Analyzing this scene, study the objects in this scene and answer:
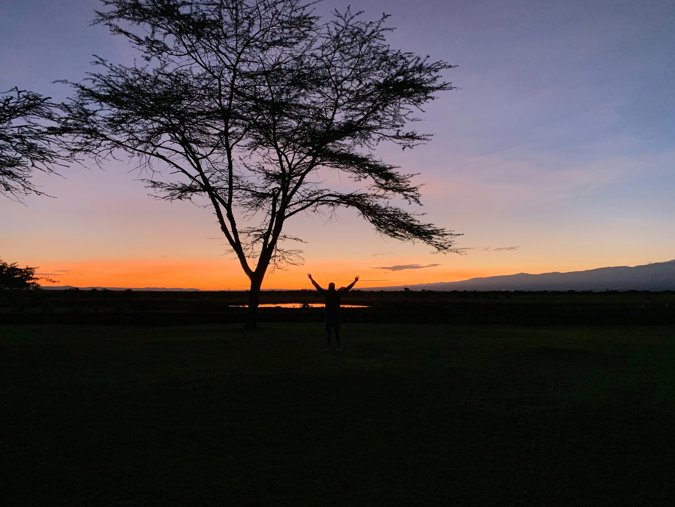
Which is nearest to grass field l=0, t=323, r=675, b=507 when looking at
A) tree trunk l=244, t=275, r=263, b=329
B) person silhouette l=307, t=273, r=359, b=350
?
person silhouette l=307, t=273, r=359, b=350

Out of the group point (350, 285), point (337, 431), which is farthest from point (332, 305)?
point (337, 431)

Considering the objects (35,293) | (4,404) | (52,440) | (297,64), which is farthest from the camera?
(297,64)

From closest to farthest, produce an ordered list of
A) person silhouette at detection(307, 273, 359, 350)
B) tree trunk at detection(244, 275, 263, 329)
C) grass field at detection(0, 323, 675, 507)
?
grass field at detection(0, 323, 675, 507) → person silhouette at detection(307, 273, 359, 350) → tree trunk at detection(244, 275, 263, 329)

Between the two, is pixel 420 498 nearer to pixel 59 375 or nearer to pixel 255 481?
pixel 255 481

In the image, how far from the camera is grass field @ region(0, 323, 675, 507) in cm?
483

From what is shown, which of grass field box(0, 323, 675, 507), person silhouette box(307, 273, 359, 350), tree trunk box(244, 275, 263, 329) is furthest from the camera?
tree trunk box(244, 275, 263, 329)

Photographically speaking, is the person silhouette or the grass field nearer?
the grass field

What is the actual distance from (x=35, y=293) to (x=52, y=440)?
1643cm

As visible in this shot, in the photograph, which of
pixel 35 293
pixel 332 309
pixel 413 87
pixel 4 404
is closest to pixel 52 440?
pixel 4 404

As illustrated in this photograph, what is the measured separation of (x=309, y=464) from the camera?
5.45 metres

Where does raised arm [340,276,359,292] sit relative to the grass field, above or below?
above

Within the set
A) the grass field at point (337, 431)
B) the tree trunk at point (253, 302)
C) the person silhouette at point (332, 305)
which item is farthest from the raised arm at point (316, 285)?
the tree trunk at point (253, 302)

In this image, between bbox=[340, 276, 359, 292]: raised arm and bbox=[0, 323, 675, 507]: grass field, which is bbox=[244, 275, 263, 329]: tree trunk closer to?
bbox=[340, 276, 359, 292]: raised arm

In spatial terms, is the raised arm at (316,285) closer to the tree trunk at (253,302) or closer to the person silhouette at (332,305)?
the person silhouette at (332,305)
